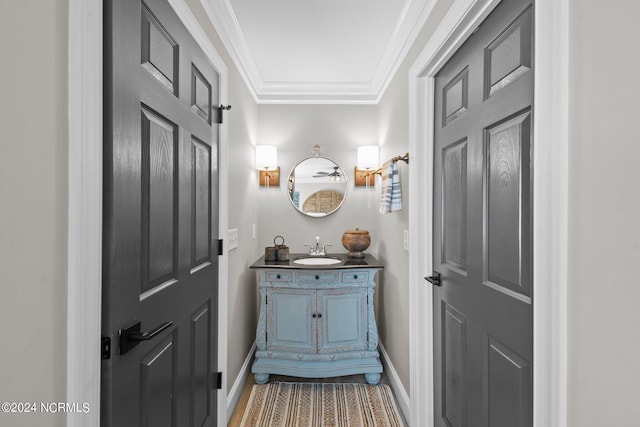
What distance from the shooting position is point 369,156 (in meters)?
3.14

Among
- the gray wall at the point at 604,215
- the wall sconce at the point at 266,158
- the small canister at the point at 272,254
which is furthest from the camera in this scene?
the wall sconce at the point at 266,158

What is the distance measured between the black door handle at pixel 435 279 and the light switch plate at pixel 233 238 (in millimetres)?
1214

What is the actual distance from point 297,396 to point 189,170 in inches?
71.4

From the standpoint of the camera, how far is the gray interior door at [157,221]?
89cm

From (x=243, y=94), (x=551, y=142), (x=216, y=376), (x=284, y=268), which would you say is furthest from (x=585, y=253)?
(x=243, y=94)

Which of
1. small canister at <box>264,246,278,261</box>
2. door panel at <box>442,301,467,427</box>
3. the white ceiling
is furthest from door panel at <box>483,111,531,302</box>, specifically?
small canister at <box>264,246,278,261</box>

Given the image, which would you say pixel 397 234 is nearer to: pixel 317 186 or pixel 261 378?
pixel 317 186

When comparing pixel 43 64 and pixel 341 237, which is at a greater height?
pixel 43 64

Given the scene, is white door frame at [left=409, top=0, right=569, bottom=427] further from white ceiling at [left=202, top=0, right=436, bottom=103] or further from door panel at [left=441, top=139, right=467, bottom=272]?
white ceiling at [left=202, top=0, right=436, bottom=103]

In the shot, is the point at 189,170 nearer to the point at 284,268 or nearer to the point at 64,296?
the point at 64,296

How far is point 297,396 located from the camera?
2371 millimetres

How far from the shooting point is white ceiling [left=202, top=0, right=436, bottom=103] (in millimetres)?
1912

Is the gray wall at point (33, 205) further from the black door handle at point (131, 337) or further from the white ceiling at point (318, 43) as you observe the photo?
the white ceiling at point (318, 43)

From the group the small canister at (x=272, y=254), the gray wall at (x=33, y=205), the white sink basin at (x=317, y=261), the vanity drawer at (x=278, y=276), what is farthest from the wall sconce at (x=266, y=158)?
the gray wall at (x=33, y=205)
